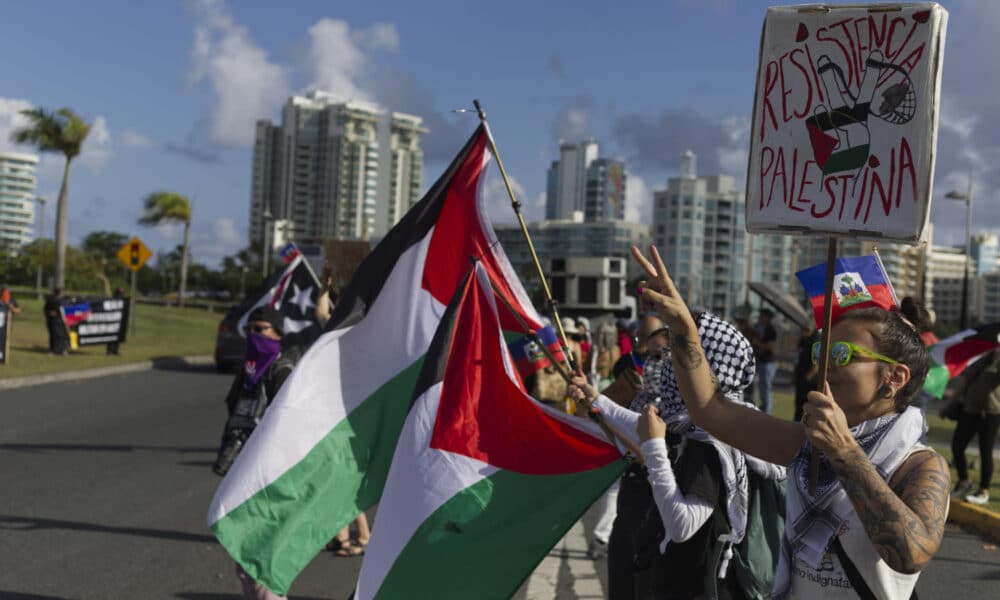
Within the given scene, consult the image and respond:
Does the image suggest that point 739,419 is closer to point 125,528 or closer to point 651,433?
point 651,433

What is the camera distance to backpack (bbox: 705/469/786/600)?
384cm

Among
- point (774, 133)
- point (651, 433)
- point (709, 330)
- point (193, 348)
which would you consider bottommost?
point (193, 348)

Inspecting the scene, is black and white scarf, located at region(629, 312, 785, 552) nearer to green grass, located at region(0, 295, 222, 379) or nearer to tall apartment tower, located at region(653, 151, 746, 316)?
green grass, located at region(0, 295, 222, 379)

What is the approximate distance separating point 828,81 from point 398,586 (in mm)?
2618

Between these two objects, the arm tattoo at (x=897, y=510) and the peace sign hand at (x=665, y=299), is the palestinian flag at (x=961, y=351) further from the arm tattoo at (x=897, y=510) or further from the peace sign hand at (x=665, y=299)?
the arm tattoo at (x=897, y=510)

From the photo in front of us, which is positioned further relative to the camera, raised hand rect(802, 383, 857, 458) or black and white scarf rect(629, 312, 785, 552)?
black and white scarf rect(629, 312, 785, 552)

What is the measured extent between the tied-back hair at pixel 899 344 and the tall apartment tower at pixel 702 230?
18614cm

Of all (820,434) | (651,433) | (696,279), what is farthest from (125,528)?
(696,279)

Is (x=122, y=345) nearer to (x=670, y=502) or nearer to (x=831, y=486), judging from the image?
(x=670, y=502)

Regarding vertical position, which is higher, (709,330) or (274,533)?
(709,330)

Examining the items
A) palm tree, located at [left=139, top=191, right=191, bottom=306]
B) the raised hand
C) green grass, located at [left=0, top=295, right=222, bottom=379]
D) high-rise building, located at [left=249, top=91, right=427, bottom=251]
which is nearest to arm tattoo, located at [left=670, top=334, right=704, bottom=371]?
the raised hand

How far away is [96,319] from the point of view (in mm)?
27594

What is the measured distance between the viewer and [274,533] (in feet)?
17.2

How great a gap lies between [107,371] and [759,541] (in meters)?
21.8
